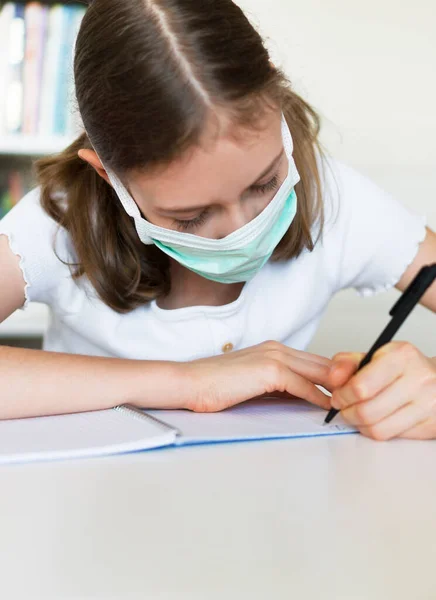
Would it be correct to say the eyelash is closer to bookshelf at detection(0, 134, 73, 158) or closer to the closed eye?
the closed eye

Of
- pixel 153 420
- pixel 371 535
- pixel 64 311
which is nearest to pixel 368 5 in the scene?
pixel 64 311

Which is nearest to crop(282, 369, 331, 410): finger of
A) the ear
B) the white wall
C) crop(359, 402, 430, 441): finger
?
crop(359, 402, 430, 441): finger

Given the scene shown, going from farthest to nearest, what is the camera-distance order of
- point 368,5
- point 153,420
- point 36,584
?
point 368,5, point 153,420, point 36,584

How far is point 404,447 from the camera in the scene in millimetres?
727

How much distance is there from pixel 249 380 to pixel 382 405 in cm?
16

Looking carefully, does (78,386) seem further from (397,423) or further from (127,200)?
(397,423)

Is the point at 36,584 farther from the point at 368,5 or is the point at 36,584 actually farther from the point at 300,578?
the point at 368,5

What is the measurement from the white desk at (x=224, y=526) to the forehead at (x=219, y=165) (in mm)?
276

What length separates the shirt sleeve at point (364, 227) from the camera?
1.18m

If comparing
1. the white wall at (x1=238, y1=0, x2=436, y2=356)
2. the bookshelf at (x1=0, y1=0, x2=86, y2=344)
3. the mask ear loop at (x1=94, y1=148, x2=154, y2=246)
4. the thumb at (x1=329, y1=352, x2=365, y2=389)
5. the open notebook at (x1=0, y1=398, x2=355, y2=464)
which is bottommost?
the bookshelf at (x1=0, y1=0, x2=86, y2=344)

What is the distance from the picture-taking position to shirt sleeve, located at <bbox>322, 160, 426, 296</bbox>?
3.87 feet

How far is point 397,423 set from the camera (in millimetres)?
742

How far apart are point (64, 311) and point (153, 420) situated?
1.44 feet

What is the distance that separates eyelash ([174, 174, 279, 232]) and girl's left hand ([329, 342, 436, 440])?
0.23 m
